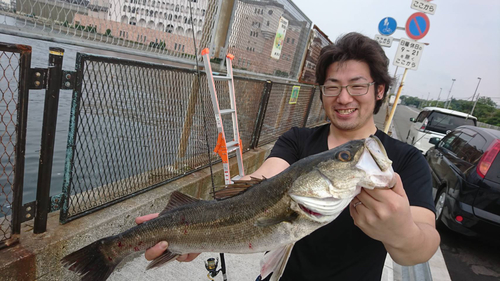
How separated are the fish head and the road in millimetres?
4486

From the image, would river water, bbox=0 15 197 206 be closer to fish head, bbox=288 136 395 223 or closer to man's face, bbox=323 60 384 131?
man's face, bbox=323 60 384 131

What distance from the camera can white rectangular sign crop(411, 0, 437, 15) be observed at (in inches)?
369

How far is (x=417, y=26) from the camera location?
31.1 feet

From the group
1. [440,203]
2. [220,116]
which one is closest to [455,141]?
[440,203]

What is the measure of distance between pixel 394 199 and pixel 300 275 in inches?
36.6

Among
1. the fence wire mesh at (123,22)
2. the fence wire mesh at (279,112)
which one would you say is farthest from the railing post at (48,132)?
the fence wire mesh at (279,112)

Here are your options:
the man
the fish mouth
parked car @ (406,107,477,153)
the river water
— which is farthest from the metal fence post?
parked car @ (406,107,477,153)

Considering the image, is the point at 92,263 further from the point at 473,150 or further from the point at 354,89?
the point at 473,150

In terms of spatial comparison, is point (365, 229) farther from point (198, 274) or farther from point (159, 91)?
point (159, 91)

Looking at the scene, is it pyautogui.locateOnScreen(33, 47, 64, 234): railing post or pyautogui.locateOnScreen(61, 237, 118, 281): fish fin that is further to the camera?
pyautogui.locateOnScreen(33, 47, 64, 234): railing post

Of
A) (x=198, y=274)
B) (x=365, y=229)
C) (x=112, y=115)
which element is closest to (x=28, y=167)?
(x=112, y=115)

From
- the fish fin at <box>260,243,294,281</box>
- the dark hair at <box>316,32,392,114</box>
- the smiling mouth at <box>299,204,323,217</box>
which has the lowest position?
the fish fin at <box>260,243,294,281</box>

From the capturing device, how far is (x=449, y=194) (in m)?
5.75

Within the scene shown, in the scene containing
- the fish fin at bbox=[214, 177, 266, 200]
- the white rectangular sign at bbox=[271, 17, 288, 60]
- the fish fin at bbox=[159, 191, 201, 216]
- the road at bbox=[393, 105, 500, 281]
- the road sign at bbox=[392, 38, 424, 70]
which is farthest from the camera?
A: the road sign at bbox=[392, 38, 424, 70]
